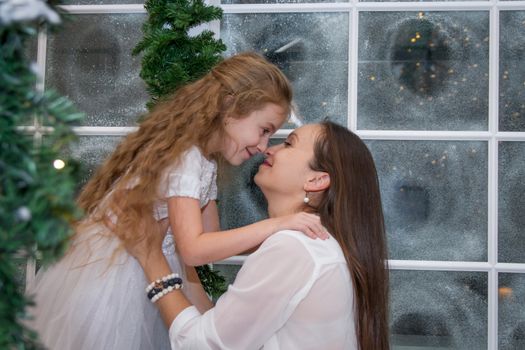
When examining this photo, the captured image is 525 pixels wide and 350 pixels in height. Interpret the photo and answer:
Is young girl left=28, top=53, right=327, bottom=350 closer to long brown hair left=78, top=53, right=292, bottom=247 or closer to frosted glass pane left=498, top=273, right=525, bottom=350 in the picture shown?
long brown hair left=78, top=53, right=292, bottom=247

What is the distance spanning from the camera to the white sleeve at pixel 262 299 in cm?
149

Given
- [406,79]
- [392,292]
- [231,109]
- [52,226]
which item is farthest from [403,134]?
[52,226]

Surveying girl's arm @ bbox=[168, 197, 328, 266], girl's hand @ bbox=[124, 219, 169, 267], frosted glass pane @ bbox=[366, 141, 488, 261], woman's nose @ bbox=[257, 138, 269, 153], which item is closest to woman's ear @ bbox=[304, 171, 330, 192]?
girl's arm @ bbox=[168, 197, 328, 266]

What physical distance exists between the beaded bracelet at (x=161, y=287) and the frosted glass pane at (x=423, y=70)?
1.05 meters

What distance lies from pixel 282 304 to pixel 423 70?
1.25 m

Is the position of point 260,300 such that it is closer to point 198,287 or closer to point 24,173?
point 198,287

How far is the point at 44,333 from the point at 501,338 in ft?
5.13

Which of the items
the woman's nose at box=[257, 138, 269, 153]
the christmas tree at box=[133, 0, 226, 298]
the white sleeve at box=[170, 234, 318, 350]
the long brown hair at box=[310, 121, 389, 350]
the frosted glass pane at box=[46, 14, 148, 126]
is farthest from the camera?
the frosted glass pane at box=[46, 14, 148, 126]

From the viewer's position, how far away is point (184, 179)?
5.73ft

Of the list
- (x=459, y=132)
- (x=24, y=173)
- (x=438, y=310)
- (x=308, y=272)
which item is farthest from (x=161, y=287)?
(x=459, y=132)

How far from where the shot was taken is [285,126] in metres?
2.38

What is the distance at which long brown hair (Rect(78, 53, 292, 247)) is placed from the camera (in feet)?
5.66

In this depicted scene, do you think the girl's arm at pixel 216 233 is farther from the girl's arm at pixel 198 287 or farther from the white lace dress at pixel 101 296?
the girl's arm at pixel 198 287

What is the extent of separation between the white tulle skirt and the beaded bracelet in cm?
12
